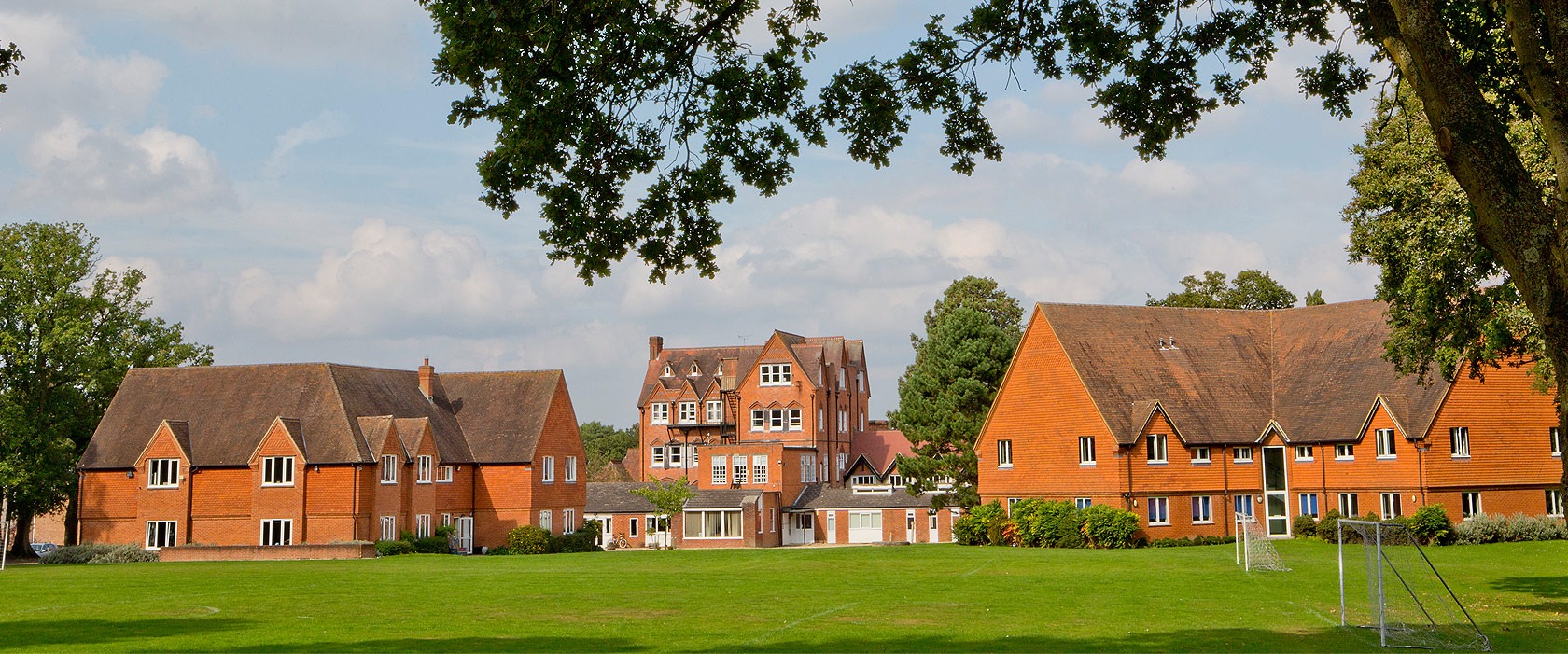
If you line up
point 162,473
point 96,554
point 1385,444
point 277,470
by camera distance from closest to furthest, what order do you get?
point 1385,444, point 96,554, point 277,470, point 162,473

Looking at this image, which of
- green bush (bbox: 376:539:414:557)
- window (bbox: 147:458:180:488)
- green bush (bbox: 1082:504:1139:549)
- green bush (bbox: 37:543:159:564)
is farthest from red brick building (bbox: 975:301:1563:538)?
green bush (bbox: 37:543:159:564)

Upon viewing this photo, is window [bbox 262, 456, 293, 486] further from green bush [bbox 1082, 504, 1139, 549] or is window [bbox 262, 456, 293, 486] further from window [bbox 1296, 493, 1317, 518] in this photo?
window [bbox 1296, 493, 1317, 518]

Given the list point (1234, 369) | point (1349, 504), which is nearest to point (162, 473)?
point (1234, 369)

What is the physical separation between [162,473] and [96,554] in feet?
17.2

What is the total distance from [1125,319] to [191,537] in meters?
44.2

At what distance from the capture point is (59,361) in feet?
209

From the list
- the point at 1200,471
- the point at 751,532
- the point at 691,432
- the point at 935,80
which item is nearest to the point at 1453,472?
the point at 1200,471

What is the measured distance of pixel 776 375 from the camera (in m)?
88.9

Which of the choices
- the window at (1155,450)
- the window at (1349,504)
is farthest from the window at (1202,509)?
the window at (1349,504)

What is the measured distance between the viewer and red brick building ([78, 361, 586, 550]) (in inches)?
2263

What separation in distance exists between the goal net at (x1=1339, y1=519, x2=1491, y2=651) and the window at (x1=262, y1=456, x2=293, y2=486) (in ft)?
146

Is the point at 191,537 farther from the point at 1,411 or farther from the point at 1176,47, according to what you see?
the point at 1176,47

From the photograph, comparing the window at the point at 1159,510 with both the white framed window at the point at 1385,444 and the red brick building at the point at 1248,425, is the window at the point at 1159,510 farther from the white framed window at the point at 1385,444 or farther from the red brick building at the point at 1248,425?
the white framed window at the point at 1385,444

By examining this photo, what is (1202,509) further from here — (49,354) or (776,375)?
(49,354)
